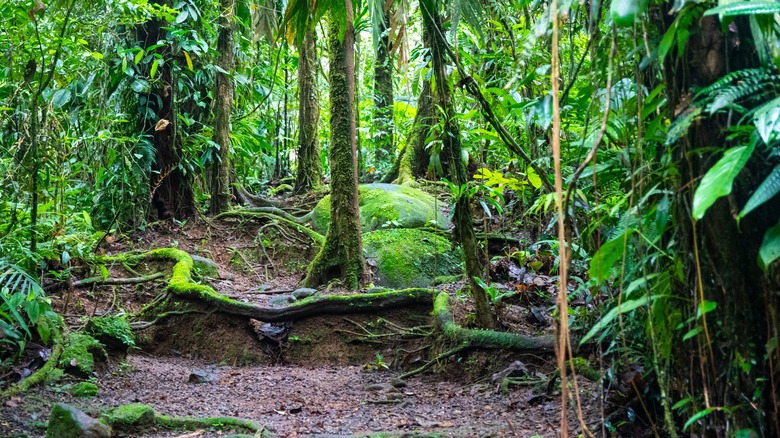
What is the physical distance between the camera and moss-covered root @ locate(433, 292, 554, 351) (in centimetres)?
363

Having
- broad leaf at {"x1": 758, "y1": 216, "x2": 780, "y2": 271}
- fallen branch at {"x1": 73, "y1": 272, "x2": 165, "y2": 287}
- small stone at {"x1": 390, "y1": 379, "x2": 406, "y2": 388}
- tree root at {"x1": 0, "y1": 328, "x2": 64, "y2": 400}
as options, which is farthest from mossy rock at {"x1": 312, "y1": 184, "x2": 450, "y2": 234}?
broad leaf at {"x1": 758, "y1": 216, "x2": 780, "y2": 271}

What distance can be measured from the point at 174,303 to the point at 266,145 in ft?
15.2

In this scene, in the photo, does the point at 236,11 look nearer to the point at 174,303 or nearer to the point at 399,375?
the point at 174,303

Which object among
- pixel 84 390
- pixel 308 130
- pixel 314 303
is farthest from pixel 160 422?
pixel 308 130

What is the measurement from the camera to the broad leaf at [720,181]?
1401 mm

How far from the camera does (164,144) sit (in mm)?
6809

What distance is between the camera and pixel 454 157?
3.95 m

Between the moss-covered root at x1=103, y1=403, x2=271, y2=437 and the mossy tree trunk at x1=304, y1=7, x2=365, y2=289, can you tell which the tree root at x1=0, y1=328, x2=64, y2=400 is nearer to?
the moss-covered root at x1=103, y1=403, x2=271, y2=437

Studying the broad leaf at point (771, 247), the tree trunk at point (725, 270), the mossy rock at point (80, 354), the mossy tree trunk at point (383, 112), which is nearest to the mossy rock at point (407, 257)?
the mossy rock at point (80, 354)

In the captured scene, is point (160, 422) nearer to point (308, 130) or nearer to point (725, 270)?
point (725, 270)

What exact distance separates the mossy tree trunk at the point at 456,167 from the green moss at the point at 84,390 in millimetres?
2217

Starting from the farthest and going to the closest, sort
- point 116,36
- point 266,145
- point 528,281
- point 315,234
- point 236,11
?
point 266,145, point 236,11, point 315,234, point 116,36, point 528,281

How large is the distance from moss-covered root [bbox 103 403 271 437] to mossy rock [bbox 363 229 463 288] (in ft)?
9.46

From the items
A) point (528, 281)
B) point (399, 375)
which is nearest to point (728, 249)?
point (399, 375)
